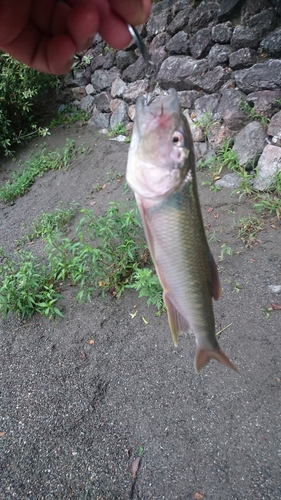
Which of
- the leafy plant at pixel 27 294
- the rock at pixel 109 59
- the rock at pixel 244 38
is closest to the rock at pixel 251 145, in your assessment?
the rock at pixel 244 38

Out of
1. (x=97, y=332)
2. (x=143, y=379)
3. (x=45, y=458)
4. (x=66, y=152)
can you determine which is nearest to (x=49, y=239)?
(x=97, y=332)

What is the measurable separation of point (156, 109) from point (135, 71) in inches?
240

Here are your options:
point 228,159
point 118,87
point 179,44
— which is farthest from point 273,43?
point 118,87

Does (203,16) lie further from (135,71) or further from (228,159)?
(228,159)

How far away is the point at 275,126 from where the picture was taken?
16.0ft

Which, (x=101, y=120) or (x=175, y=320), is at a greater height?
(x=175, y=320)

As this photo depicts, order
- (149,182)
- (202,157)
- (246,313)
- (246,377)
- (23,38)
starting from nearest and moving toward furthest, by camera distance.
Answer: (149,182), (23,38), (246,377), (246,313), (202,157)

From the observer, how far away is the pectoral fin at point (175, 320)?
1527 mm

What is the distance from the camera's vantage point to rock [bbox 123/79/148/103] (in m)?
6.71

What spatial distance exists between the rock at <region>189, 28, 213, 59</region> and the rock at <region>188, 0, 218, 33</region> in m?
0.11

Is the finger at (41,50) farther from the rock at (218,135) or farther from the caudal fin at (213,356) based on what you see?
the rock at (218,135)

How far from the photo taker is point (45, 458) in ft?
9.71

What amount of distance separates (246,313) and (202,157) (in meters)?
2.63

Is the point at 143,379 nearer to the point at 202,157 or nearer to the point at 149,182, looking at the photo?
the point at 149,182
